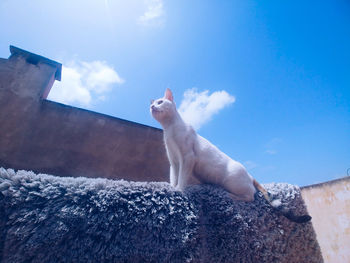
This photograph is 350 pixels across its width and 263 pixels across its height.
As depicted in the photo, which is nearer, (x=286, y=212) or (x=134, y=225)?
(x=134, y=225)

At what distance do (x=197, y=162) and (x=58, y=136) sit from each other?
2.63 meters

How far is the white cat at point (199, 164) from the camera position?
154 cm

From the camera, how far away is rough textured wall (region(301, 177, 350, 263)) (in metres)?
2.30

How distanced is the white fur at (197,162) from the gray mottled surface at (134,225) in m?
0.14

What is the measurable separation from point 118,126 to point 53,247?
282 cm

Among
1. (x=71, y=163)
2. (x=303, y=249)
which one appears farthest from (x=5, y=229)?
(x=71, y=163)

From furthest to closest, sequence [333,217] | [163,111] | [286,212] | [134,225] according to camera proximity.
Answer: [333,217] → [163,111] → [286,212] → [134,225]

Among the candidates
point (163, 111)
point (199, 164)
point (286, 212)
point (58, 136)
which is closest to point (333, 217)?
point (286, 212)

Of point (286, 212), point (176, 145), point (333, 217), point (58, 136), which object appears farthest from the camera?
point (58, 136)

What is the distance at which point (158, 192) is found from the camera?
1.22 m

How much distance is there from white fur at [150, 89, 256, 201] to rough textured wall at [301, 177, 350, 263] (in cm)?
172

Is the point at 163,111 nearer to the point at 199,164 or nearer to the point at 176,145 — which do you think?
the point at 176,145

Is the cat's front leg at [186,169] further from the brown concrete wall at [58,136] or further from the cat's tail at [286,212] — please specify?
the brown concrete wall at [58,136]

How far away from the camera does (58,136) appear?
120 inches
